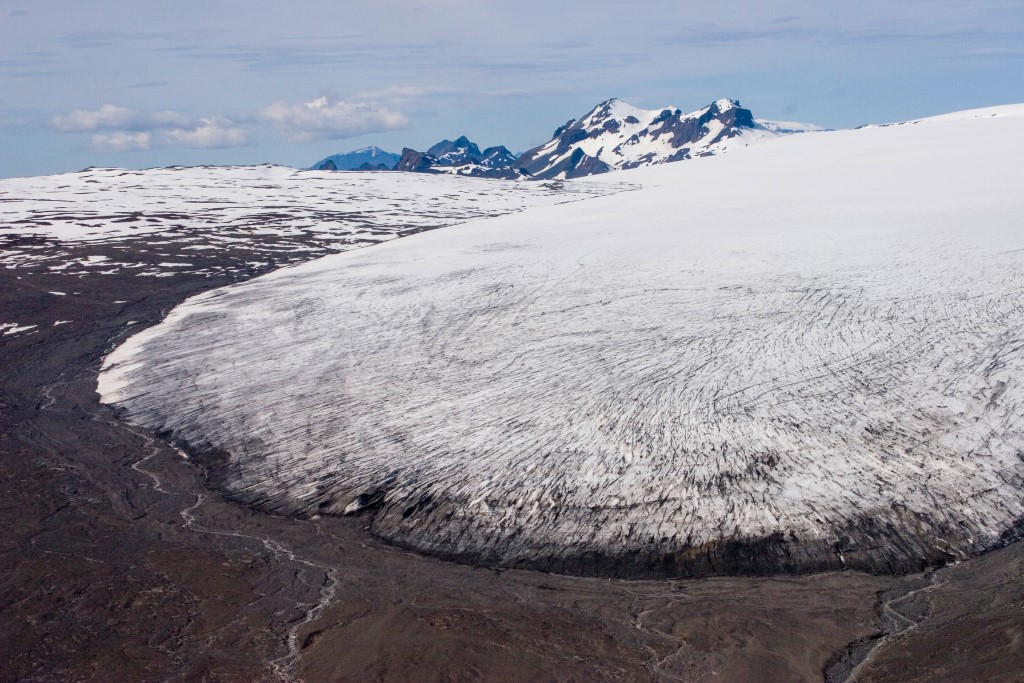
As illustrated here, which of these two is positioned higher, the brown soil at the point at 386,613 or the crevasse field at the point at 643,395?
the crevasse field at the point at 643,395

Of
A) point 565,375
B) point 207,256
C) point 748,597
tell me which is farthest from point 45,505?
point 207,256

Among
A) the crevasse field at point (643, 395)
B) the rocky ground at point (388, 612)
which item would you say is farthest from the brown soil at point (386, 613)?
the crevasse field at point (643, 395)

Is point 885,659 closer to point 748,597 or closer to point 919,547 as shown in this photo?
point 748,597

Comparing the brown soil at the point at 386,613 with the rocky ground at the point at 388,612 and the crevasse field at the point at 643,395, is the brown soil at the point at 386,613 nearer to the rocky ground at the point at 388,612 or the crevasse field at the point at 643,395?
the rocky ground at the point at 388,612

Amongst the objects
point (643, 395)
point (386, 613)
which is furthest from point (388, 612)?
point (643, 395)

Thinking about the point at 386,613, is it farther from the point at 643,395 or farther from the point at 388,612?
the point at 643,395

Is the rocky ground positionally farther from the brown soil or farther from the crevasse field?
the crevasse field

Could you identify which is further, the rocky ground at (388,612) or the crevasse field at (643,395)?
the crevasse field at (643,395)

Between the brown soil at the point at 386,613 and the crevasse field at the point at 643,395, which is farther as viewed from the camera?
the crevasse field at the point at 643,395
